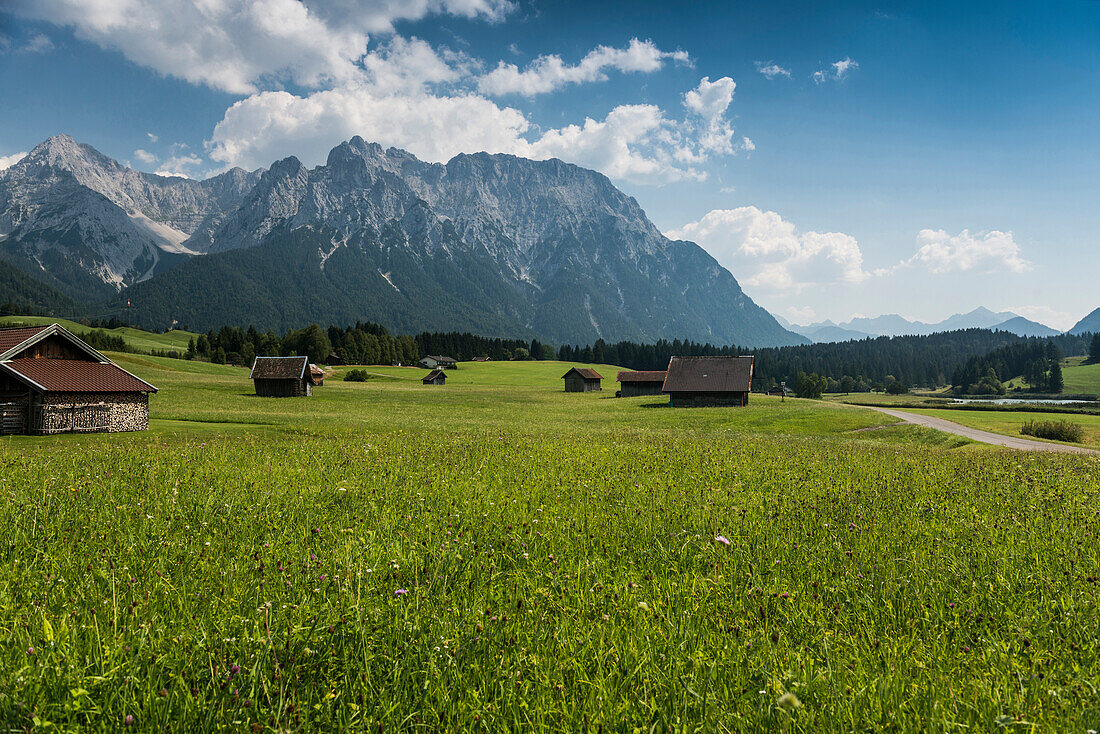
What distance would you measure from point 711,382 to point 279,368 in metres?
60.4

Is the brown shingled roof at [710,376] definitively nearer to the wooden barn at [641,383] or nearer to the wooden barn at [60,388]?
the wooden barn at [641,383]

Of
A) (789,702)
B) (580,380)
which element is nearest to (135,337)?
(580,380)

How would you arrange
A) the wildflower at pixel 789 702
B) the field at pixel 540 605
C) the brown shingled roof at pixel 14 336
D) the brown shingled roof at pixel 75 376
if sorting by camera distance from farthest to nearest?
the brown shingled roof at pixel 75 376 → the brown shingled roof at pixel 14 336 → the field at pixel 540 605 → the wildflower at pixel 789 702

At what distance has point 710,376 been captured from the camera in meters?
70.1

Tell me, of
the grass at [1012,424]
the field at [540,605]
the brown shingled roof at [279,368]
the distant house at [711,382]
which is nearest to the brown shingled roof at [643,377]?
the distant house at [711,382]

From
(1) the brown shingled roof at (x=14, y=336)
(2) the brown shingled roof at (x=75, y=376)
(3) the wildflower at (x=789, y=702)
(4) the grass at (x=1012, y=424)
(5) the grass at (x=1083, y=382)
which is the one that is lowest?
(4) the grass at (x=1012, y=424)

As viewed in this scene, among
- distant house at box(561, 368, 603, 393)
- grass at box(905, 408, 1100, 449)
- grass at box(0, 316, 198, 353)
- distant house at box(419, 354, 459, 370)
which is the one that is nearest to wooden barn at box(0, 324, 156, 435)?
grass at box(905, 408, 1100, 449)

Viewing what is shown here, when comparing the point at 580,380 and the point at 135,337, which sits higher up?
the point at 135,337

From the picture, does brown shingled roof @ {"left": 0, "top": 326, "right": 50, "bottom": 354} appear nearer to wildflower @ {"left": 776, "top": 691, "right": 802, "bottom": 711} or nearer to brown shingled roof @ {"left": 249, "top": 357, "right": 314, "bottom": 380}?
brown shingled roof @ {"left": 249, "top": 357, "right": 314, "bottom": 380}

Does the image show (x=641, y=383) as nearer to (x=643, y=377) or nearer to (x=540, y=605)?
(x=643, y=377)

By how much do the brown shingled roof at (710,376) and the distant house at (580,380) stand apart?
41150 mm

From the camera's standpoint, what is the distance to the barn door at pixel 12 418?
3067cm

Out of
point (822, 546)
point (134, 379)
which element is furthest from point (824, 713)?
point (134, 379)

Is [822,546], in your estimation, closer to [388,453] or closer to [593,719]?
[593,719]
